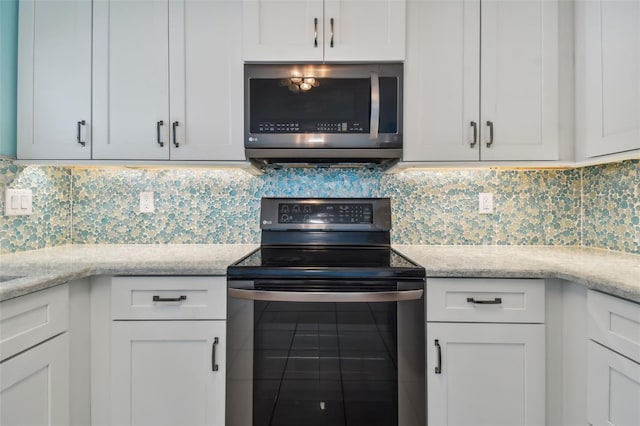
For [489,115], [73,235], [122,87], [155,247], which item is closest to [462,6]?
[489,115]

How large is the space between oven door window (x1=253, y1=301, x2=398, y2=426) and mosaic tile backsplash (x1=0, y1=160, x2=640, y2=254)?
0.70 m

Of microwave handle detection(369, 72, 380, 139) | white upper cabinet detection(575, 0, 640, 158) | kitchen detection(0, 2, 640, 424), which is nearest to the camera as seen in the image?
white upper cabinet detection(575, 0, 640, 158)

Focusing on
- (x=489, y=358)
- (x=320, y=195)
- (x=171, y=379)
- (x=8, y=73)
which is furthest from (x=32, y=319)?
(x=489, y=358)

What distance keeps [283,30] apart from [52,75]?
3.59 ft

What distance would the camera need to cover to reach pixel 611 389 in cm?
111

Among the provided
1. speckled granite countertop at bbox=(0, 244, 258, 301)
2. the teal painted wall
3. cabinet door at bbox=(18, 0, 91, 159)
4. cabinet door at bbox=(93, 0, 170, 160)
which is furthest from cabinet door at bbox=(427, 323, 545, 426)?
the teal painted wall

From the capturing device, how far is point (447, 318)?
1.32 meters

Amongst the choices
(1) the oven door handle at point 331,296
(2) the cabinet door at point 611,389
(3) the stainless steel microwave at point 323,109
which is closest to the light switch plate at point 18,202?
(3) the stainless steel microwave at point 323,109

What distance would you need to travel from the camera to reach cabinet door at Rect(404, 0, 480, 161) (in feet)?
5.28

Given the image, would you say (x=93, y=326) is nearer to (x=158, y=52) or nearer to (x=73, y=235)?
(x=73, y=235)

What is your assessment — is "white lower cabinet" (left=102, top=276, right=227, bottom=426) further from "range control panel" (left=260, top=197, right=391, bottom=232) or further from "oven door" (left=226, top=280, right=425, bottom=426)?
"range control panel" (left=260, top=197, right=391, bottom=232)

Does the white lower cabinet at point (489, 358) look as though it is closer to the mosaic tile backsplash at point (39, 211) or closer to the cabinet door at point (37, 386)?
the cabinet door at point (37, 386)

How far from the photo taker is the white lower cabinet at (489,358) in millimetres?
1304

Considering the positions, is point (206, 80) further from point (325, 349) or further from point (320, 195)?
point (325, 349)
